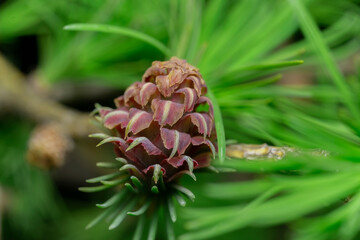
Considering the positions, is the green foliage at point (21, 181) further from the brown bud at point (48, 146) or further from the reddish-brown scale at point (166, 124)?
the reddish-brown scale at point (166, 124)

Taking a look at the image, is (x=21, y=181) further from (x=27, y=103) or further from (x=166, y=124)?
(x=166, y=124)

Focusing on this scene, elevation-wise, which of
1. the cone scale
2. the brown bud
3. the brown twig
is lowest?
the cone scale

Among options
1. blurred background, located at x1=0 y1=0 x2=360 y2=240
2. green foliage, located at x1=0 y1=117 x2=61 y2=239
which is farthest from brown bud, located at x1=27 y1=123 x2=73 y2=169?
green foliage, located at x1=0 y1=117 x2=61 y2=239

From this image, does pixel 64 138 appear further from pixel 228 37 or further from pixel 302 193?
pixel 302 193

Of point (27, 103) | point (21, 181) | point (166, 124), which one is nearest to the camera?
point (166, 124)

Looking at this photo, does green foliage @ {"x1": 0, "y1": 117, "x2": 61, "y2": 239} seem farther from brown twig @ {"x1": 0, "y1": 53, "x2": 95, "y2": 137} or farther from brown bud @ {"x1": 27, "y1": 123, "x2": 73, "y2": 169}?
brown bud @ {"x1": 27, "y1": 123, "x2": 73, "y2": 169}

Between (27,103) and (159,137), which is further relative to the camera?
(27,103)

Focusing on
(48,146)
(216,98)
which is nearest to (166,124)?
(216,98)

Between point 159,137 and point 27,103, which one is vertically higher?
point 27,103

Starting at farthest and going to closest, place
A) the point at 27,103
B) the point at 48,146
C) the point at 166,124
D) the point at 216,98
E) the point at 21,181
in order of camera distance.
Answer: the point at 21,181 < the point at 27,103 < the point at 48,146 < the point at 216,98 < the point at 166,124
